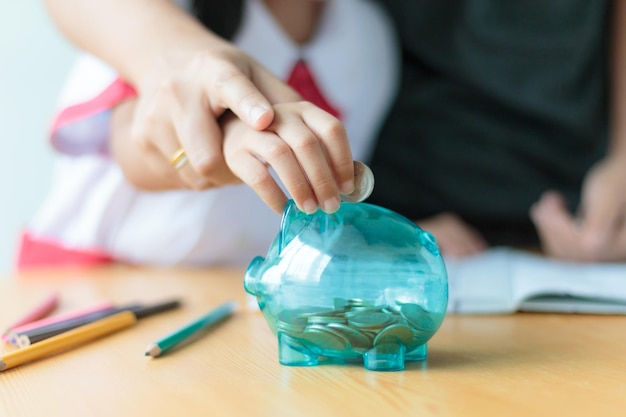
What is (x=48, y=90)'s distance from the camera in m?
1.04

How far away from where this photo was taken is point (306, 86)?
0.70m

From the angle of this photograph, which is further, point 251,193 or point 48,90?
point 48,90

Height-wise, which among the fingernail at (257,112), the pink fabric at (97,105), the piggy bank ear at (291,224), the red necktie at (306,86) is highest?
the red necktie at (306,86)

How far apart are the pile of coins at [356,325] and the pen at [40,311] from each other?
178 millimetres

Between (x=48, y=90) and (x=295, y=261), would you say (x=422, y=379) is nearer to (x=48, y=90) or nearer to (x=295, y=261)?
(x=295, y=261)

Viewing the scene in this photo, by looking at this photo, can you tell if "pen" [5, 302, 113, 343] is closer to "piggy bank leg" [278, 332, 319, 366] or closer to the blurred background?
"piggy bank leg" [278, 332, 319, 366]

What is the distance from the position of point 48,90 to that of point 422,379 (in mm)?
888

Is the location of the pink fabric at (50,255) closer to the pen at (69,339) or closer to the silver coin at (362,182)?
the pen at (69,339)

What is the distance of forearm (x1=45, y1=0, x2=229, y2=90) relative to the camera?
421 mm

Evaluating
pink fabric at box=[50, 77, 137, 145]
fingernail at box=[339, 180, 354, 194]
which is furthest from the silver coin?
pink fabric at box=[50, 77, 137, 145]

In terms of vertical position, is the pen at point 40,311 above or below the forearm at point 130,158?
below

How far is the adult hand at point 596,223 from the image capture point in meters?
0.64

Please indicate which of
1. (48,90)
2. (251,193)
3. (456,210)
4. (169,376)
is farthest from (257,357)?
(48,90)

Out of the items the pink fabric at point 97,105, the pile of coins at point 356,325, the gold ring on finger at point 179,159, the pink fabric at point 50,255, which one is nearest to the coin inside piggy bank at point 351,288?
the pile of coins at point 356,325
